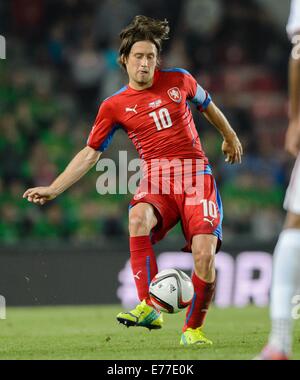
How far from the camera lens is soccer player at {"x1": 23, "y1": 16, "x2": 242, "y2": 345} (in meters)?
6.47

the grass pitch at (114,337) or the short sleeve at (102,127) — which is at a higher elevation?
the short sleeve at (102,127)

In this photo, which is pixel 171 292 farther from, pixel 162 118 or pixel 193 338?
pixel 162 118

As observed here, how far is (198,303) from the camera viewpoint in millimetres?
6539

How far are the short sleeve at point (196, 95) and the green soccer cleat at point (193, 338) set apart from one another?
5.17ft

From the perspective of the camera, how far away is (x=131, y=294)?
37.5 ft

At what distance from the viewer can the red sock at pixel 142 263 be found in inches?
259

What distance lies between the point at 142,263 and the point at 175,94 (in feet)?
3.82

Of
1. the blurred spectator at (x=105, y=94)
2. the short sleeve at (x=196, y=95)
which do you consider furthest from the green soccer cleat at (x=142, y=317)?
the blurred spectator at (x=105, y=94)

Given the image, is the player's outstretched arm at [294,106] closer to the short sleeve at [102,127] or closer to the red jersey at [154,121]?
the red jersey at [154,121]

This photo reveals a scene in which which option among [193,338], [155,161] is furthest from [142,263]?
[155,161]

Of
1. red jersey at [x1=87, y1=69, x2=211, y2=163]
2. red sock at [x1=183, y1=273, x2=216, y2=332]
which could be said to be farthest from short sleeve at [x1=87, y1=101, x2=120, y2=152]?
red sock at [x1=183, y1=273, x2=216, y2=332]

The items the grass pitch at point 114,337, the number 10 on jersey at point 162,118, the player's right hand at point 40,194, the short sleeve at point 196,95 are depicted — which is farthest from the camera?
the short sleeve at point 196,95

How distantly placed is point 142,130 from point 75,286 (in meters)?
4.91

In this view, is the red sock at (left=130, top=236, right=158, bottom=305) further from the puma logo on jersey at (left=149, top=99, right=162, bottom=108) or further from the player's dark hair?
the player's dark hair
